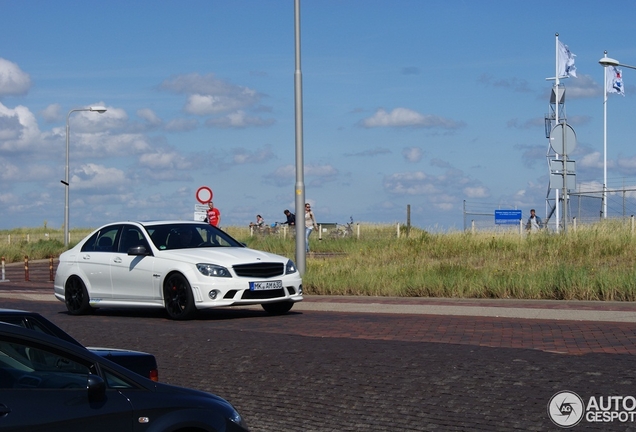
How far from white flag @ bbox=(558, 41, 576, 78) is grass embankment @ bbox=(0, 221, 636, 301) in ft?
75.8

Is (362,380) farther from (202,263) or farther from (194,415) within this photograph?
(202,263)

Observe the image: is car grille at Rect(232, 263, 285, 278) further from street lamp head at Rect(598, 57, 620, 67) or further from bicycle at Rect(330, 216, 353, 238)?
bicycle at Rect(330, 216, 353, 238)

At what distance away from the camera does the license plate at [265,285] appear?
1513 cm

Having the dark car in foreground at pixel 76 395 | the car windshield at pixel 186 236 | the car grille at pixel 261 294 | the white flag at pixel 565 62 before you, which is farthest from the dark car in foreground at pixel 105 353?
the white flag at pixel 565 62

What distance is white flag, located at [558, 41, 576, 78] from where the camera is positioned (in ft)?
182

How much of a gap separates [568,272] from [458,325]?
6.24m

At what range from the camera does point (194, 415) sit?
5359 millimetres

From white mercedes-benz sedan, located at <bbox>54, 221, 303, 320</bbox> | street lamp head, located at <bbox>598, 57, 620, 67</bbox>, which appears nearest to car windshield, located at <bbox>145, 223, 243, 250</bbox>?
white mercedes-benz sedan, located at <bbox>54, 221, 303, 320</bbox>

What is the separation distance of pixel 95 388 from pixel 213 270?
1012cm

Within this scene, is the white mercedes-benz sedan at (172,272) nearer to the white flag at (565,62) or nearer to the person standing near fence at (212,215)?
the person standing near fence at (212,215)

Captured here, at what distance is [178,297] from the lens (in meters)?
15.4

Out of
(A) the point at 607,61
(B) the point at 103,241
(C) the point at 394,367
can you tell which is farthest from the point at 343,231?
(C) the point at 394,367

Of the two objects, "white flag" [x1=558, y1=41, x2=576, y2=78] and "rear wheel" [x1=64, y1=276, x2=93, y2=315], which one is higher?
"white flag" [x1=558, y1=41, x2=576, y2=78]

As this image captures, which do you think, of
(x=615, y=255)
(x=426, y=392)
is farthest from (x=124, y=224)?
(x=615, y=255)
